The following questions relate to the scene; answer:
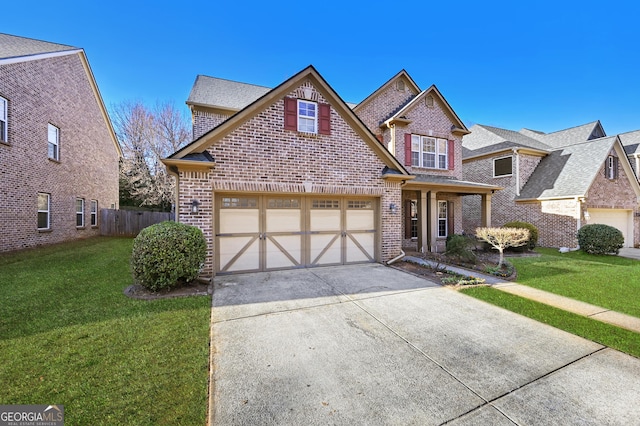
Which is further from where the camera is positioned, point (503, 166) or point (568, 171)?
point (503, 166)

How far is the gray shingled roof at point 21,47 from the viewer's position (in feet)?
34.8

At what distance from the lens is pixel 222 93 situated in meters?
15.5

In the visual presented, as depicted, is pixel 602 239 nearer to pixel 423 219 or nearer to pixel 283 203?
pixel 423 219

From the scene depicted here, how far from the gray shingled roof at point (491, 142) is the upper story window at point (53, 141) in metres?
23.3

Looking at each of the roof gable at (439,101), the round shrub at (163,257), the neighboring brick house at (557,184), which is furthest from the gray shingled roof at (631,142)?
the round shrub at (163,257)

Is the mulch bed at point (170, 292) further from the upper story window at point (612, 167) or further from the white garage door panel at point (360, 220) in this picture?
the upper story window at point (612, 167)

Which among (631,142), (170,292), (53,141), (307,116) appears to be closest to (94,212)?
(53,141)

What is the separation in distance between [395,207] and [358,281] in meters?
3.42

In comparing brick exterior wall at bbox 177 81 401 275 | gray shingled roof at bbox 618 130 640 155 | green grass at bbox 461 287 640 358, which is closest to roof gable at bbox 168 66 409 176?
brick exterior wall at bbox 177 81 401 275

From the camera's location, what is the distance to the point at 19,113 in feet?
34.7

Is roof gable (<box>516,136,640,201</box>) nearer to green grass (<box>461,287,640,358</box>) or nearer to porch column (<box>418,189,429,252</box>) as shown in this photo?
porch column (<box>418,189,429,252</box>)

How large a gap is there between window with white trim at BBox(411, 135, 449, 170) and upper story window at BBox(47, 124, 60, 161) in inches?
681

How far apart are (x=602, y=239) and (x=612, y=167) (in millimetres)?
5977

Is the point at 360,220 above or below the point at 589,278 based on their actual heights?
above
